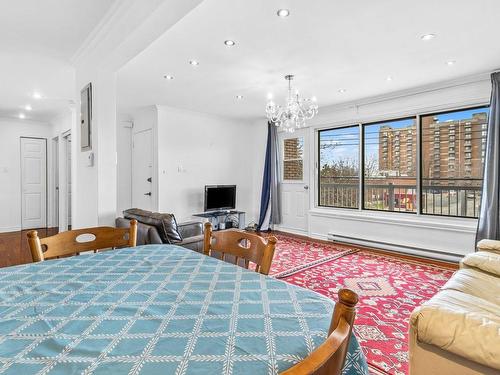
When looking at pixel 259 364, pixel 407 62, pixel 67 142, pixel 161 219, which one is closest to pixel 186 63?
pixel 161 219

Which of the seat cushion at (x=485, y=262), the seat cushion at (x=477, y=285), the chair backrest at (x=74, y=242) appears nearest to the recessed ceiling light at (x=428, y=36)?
the seat cushion at (x=485, y=262)

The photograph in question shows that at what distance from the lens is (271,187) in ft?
20.4

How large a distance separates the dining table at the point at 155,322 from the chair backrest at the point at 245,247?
13 centimetres

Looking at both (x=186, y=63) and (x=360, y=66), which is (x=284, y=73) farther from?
(x=186, y=63)

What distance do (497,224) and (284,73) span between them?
3.11 metres

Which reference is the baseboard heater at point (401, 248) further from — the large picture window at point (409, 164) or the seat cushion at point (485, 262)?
the seat cushion at point (485, 262)

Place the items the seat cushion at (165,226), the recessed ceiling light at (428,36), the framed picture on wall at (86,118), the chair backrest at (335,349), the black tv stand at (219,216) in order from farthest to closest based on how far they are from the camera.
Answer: the black tv stand at (219,216) → the framed picture on wall at (86,118) → the recessed ceiling light at (428,36) → the seat cushion at (165,226) → the chair backrest at (335,349)

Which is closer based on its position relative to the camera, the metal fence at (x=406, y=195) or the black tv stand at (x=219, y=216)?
the metal fence at (x=406, y=195)

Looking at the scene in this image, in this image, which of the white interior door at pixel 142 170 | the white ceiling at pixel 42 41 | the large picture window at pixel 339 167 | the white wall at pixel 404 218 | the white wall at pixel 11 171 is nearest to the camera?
the white ceiling at pixel 42 41

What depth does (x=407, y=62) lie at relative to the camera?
11.0 ft

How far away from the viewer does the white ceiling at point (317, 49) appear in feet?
7.75

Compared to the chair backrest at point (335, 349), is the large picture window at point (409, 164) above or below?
above

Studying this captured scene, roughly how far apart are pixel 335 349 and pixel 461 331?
3.26ft

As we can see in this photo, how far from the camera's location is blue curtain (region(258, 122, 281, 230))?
6.17m
